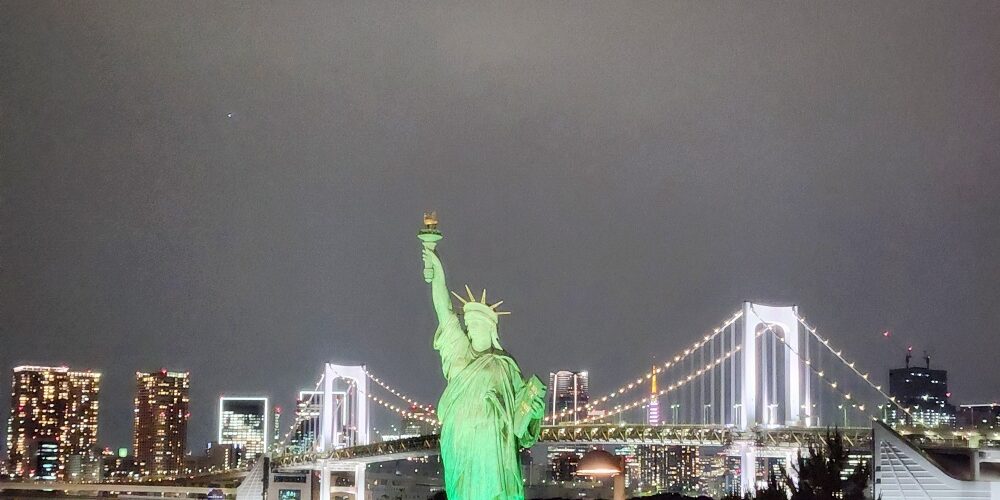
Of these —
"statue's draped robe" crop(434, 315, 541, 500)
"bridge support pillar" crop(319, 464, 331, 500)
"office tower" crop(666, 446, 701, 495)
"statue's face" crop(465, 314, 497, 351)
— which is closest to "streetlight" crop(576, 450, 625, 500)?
"bridge support pillar" crop(319, 464, 331, 500)

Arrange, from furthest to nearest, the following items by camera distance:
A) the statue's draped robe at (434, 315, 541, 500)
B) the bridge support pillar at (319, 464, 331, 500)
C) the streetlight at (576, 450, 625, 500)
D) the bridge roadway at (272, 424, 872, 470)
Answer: the bridge support pillar at (319, 464, 331, 500) < the bridge roadway at (272, 424, 872, 470) < the streetlight at (576, 450, 625, 500) < the statue's draped robe at (434, 315, 541, 500)

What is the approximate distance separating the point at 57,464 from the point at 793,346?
7274 centimetres

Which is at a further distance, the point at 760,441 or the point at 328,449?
the point at 328,449

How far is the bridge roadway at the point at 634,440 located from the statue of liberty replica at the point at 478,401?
23.5m

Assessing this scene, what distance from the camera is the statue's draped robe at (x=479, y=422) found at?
16.4 metres

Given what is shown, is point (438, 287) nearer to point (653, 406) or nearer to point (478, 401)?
point (478, 401)

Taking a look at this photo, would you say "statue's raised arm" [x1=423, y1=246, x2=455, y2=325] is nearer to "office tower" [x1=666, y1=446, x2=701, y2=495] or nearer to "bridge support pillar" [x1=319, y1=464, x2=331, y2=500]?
"bridge support pillar" [x1=319, y1=464, x2=331, y2=500]

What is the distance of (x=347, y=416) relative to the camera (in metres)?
63.6

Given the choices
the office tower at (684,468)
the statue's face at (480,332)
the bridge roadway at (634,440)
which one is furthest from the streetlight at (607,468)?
the office tower at (684,468)

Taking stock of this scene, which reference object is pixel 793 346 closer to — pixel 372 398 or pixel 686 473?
pixel 372 398

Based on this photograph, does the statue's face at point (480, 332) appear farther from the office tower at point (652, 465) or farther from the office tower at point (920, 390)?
the office tower at point (652, 465)

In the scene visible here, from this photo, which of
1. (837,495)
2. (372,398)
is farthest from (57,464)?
(837,495)

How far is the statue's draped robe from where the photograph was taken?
16.4 m

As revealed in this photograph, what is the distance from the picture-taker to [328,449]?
58812mm
